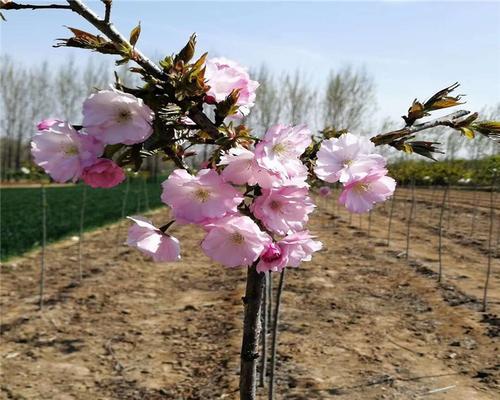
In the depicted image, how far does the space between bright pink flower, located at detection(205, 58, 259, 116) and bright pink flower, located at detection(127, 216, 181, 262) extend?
29 cm

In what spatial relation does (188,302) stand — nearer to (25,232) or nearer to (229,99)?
(229,99)

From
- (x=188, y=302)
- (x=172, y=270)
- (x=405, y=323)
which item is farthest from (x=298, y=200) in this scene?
(x=172, y=270)

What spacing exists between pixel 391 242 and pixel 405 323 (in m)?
4.97

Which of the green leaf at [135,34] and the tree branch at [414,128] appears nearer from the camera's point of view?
Answer: the green leaf at [135,34]

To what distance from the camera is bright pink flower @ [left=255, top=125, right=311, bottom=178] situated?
1.01m

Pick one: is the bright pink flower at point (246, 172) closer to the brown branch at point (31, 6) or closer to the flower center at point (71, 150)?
the flower center at point (71, 150)

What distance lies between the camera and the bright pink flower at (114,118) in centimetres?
98

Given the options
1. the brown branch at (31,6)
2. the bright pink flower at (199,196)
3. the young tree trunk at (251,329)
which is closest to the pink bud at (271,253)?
the bright pink flower at (199,196)

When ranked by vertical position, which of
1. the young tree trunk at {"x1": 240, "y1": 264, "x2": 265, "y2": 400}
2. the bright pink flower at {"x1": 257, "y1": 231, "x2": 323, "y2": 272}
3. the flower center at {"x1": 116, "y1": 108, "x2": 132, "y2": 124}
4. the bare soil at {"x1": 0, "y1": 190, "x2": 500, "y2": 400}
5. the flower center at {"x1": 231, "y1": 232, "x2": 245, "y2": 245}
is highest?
the flower center at {"x1": 116, "y1": 108, "x2": 132, "y2": 124}

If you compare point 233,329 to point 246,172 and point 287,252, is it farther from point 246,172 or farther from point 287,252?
point 246,172

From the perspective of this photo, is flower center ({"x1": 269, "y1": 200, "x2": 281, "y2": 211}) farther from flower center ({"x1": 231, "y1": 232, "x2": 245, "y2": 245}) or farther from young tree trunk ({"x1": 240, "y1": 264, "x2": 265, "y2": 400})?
young tree trunk ({"x1": 240, "y1": 264, "x2": 265, "y2": 400})

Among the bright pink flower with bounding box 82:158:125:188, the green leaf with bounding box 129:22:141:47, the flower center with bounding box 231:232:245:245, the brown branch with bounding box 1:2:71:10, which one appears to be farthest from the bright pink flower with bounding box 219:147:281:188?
the brown branch with bounding box 1:2:71:10

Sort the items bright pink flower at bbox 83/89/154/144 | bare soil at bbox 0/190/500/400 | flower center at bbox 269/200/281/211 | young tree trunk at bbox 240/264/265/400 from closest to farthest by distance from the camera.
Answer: bright pink flower at bbox 83/89/154/144, flower center at bbox 269/200/281/211, young tree trunk at bbox 240/264/265/400, bare soil at bbox 0/190/500/400

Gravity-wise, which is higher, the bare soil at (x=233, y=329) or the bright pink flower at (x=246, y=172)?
the bright pink flower at (x=246, y=172)
